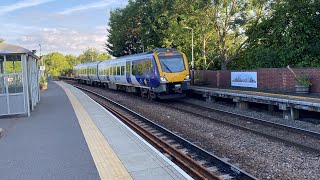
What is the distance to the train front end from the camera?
2033 cm

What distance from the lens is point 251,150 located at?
9.16 metres

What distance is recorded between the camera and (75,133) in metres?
10.6

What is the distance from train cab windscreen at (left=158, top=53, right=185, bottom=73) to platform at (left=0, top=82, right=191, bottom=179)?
838 centimetres

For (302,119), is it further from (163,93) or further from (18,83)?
(18,83)

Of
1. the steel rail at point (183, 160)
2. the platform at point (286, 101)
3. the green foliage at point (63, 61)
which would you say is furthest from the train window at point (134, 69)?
the green foliage at point (63, 61)

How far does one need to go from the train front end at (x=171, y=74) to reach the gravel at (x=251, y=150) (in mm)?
6043

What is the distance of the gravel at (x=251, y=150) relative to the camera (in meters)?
7.39

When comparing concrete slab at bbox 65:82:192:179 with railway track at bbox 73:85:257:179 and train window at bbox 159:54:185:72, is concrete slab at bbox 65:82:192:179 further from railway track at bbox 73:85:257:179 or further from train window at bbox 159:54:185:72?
train window at bbox 159:54:185:72

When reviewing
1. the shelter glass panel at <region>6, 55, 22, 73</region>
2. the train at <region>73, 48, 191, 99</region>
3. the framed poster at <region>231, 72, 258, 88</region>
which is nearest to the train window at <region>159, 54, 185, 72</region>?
Result: the train at <region>73, 48, 191, 99</region>

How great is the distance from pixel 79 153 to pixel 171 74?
42.3ft

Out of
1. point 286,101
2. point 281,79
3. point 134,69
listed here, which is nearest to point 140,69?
point 134,69

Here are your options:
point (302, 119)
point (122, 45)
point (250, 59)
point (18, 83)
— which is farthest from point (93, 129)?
point (122, 45)

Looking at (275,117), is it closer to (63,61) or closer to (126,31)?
(126,31)

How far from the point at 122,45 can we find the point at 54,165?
47.8m
